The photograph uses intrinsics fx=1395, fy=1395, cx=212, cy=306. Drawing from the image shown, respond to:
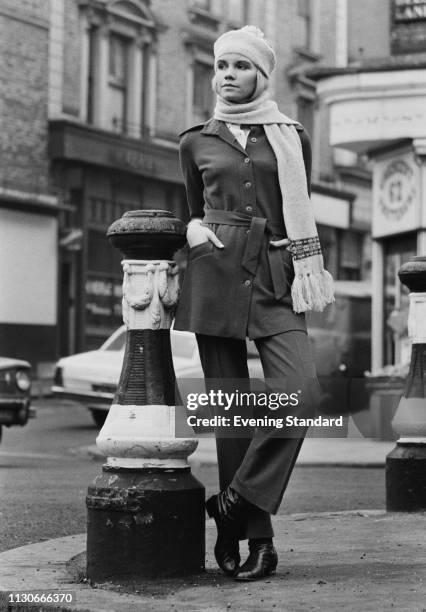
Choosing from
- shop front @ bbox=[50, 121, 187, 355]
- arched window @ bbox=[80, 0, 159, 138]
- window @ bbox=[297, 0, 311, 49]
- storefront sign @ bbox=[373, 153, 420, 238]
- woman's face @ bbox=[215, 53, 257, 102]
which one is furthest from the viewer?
window @ bbox=[297, 0, 311, 49]

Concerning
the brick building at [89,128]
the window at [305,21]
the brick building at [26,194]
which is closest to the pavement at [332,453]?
the brick building at [26,194]

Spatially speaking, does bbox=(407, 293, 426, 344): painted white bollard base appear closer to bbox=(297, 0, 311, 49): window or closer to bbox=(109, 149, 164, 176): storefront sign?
bbox=(109, 149, 164, 176): storefront sign

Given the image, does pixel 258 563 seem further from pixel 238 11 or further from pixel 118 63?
pixel 238 11

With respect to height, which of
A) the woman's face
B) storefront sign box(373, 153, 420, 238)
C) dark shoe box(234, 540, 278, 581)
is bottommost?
dark shoe box(234, 540, 278, 581)

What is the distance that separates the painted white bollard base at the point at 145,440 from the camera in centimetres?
495

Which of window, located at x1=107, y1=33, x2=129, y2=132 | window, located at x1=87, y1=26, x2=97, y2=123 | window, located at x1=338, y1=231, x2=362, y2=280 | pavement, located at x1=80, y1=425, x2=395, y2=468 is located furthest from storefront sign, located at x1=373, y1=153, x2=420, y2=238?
Result: window, located at x1=338, y1=231, x2=362, y2=280

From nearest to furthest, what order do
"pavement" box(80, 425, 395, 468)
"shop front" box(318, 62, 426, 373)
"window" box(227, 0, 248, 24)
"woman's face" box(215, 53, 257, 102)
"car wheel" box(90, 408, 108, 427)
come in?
1. "woman's face" box(215, 53, 257, 102)
2. "pavement" box(80, 425, 395, 468)
3. "shop front" box(318, 62, 426, 373)
4. "car wheel" box(90, 408, 108, 427)
5. "window" box(227, 0, 248, 24)

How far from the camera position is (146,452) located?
4.95m

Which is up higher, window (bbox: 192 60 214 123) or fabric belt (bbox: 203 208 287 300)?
window (bbox: 192 60 214 123)

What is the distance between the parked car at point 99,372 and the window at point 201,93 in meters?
16.4

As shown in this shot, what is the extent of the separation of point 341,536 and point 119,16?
27.1 meters

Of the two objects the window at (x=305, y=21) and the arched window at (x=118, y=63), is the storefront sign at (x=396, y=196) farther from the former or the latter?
the window at (x=305, y=21)

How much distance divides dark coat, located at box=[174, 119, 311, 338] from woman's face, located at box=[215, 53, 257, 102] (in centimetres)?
13

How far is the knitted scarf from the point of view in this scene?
5.00m
